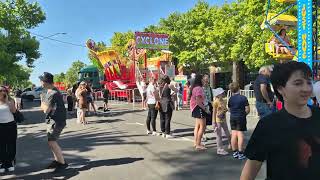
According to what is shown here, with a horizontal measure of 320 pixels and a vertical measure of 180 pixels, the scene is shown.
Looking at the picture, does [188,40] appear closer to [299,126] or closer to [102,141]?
[102,141]

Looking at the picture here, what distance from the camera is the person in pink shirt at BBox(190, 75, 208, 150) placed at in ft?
28.6

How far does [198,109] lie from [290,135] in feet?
20.8

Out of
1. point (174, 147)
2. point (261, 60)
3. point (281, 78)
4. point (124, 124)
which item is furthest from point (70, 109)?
point (281, 78)

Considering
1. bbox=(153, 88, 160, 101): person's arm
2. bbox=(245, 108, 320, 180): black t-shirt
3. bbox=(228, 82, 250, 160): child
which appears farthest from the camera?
bbox=(153, 88, 160, 101): person's arm

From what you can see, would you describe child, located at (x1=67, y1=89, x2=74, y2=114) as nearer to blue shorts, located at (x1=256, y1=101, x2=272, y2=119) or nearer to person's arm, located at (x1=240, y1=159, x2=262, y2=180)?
blue shorts, located at (x1=256, y1=101, x2=272, y2=119)

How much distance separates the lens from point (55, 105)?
7.55 meters

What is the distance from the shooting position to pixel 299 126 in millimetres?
2404

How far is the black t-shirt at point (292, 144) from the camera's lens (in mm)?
2395

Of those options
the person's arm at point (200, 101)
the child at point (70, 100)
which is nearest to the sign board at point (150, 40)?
the child at point (70, 100)

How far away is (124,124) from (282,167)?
41.2 feet

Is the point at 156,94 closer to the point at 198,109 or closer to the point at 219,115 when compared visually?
the point at 198,109

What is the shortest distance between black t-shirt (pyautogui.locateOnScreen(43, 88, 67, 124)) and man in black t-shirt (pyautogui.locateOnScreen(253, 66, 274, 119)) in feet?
12.4

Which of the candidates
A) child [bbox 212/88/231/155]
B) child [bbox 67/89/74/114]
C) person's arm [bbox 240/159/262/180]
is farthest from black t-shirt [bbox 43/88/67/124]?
child [bbox 67/89/74/114]

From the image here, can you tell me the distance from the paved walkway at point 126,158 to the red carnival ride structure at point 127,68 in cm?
1663
